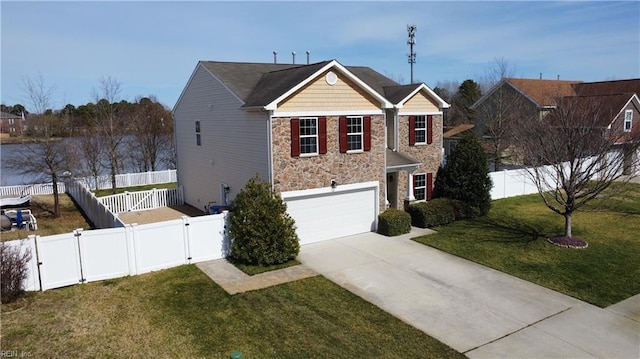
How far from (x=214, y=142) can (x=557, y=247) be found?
14.7 metres

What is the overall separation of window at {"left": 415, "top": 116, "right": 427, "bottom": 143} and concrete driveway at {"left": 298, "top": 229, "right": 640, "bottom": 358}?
7.04m

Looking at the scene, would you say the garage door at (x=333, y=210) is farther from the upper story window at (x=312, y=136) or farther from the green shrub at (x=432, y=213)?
the green shrub at (x=432, y=213)

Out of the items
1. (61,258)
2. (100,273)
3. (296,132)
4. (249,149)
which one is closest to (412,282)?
(296,132)

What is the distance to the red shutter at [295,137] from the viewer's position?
51.3 feet

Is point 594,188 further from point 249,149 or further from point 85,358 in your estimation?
point 85,358

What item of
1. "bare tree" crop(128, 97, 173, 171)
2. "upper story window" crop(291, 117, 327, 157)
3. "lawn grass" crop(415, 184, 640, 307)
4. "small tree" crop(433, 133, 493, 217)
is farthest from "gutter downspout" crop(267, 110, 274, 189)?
"bare tree" crop(128, 97, 173, 171)

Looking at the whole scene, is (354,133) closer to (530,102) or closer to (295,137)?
(295,137)

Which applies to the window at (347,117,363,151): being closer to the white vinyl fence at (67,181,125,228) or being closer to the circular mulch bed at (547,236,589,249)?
the circular mulch bed at (547,236,589,249)

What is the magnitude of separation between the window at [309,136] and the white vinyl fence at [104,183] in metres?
17.8

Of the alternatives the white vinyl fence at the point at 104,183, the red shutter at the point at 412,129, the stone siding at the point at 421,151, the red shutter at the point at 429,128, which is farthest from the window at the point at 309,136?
the white vinyl fence at the point at 104,183

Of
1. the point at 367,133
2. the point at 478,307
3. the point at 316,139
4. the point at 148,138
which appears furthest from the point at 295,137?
the point at 148,138

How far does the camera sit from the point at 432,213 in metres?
18.8

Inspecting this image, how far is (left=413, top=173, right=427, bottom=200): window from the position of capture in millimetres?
20859

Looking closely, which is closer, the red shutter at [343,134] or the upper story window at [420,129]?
the red shutter at [343,134]
